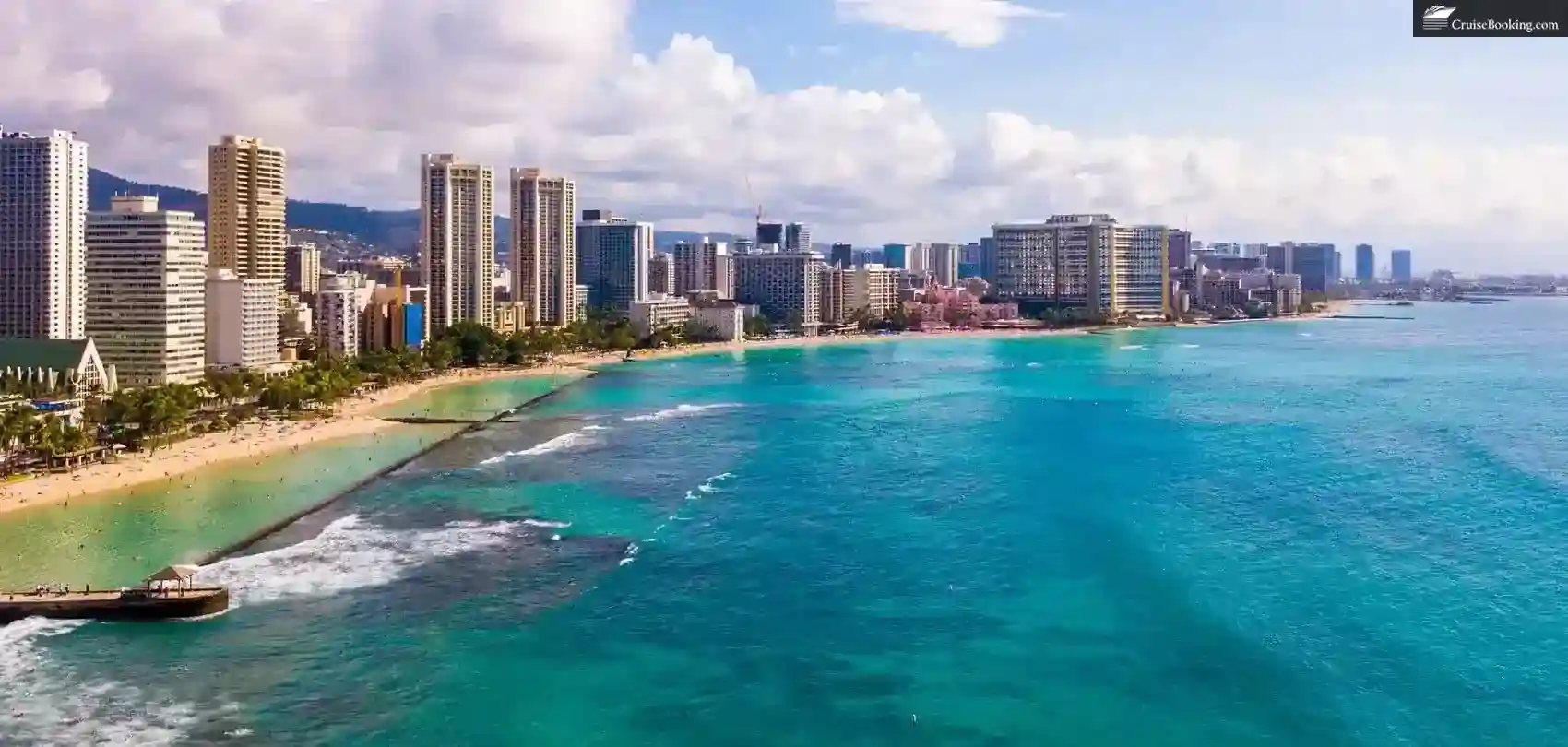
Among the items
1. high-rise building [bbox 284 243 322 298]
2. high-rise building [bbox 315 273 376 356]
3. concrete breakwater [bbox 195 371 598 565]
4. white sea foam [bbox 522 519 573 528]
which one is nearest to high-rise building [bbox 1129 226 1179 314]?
high-rise building [bbox 284 243 322 298]

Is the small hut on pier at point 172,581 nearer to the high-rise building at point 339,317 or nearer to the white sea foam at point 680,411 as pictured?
the white sea foam at point 680,411

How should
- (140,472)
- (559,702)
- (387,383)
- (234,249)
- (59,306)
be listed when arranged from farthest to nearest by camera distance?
(234,249) < (387,383) < (59,306) < (140,472) < (559,702)

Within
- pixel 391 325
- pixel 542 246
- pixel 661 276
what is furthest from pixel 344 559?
pixel 661 276

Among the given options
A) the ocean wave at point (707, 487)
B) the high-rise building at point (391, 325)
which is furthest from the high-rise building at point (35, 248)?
the ocean wave at point (707, 487)

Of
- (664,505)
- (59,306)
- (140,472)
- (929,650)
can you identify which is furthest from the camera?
(59,306)

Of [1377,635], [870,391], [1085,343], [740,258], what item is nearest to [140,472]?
[1377,635]

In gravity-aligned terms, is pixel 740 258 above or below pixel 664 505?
above

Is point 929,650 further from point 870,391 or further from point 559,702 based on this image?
point 870,391
